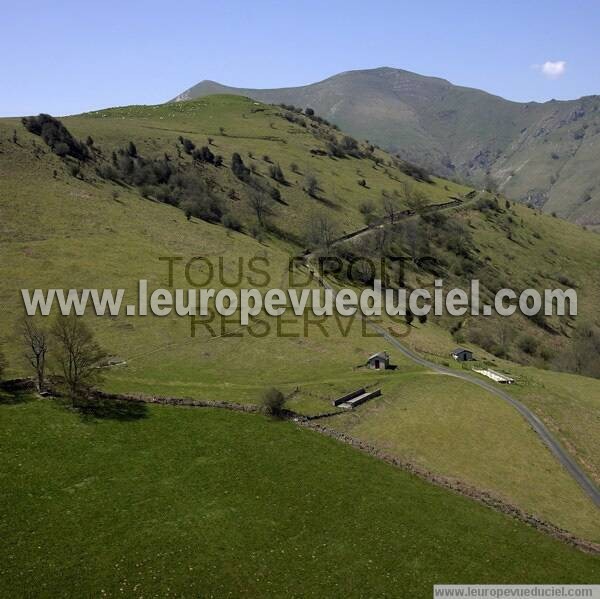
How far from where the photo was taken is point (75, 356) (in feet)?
175

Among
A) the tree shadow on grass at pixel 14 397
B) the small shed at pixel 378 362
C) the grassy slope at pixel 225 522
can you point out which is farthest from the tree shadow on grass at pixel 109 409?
the small shed at pixel 378 362

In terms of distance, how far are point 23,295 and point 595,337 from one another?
111 meters

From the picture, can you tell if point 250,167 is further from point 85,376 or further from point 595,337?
point 85,376

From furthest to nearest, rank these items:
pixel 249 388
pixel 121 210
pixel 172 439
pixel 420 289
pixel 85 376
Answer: pixel 420 289 < pixel 121 210 < pixel 249 388 < pixel 85 376 < pixel 172 439

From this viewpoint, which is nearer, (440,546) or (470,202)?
(440,546)

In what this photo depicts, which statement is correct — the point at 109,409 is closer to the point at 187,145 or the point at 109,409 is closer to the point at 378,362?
the point at 378,362

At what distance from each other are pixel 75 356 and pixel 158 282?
1311 inches

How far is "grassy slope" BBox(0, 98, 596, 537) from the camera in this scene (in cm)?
5956

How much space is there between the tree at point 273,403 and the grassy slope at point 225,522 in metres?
4.85

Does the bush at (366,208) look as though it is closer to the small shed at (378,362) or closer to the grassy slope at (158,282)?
the grassy slope at (158,282)

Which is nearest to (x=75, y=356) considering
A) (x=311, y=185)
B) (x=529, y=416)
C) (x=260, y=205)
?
(x=529, y=416)

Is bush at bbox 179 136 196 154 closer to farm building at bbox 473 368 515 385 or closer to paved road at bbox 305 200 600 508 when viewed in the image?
paved road at bbox 305 200 600 508

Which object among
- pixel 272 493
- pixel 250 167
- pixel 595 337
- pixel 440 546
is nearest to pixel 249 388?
pixel 272 493

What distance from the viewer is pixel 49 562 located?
108 feet
